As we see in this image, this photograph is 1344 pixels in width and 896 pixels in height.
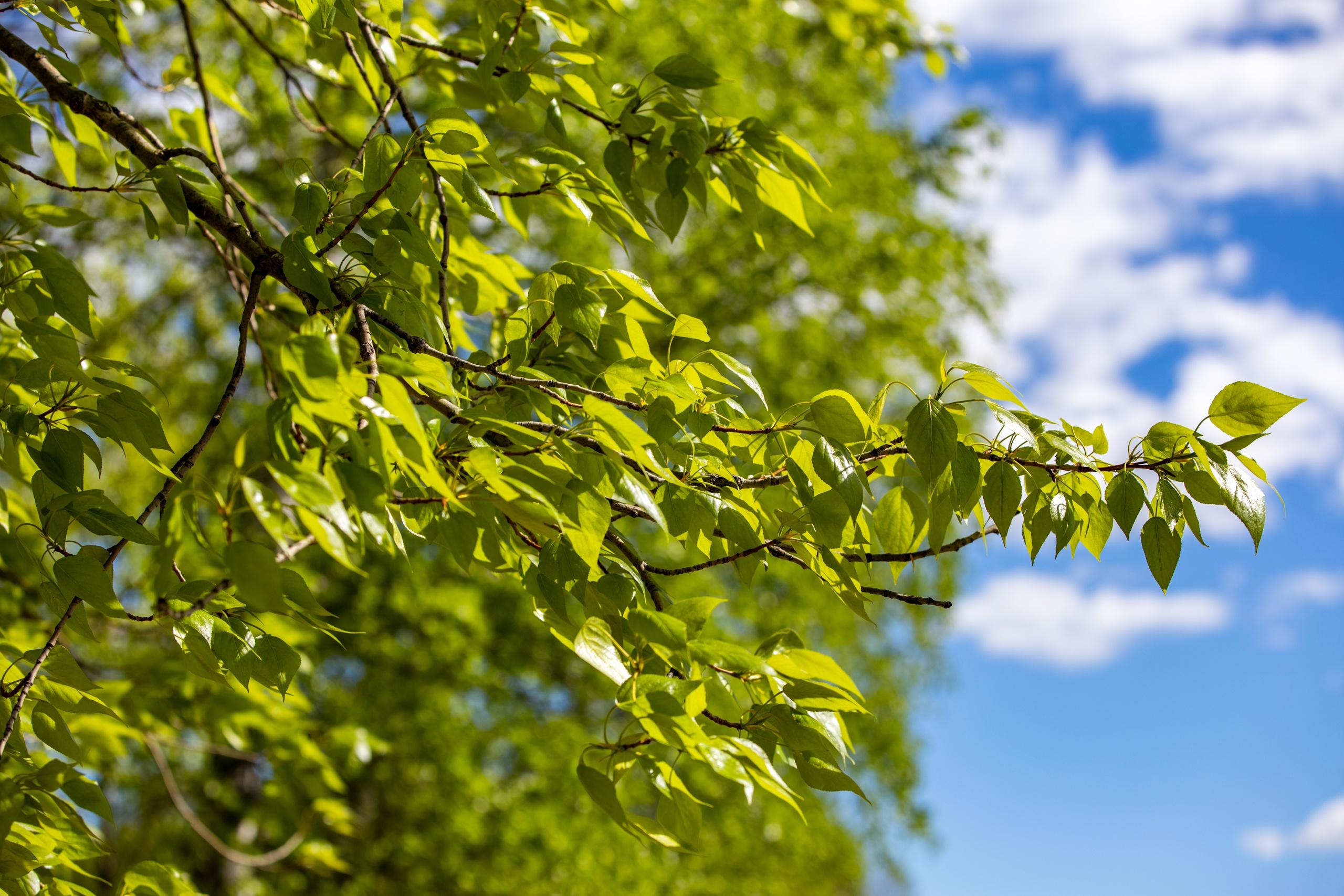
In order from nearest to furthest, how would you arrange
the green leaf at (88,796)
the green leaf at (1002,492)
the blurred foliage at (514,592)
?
the green leaf at (1002,492), the green leaf at (88,796), the blurred foliage at (514,592)

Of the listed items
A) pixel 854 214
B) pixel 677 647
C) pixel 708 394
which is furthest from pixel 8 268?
pixel 854 214

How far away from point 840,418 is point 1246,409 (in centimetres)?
46

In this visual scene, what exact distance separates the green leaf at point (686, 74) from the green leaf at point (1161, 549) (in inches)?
35.8

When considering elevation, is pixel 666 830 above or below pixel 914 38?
below

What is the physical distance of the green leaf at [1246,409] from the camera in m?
1.12

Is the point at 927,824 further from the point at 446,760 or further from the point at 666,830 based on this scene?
the point at 666,830

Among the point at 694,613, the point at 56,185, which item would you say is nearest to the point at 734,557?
the point at 694,613

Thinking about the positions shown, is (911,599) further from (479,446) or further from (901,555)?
(479,446)

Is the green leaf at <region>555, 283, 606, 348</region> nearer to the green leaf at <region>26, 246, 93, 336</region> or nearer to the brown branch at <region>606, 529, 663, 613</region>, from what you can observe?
the brown branch at <region>606, 529, 663, 613</region>

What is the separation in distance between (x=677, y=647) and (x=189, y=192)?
1.06 m

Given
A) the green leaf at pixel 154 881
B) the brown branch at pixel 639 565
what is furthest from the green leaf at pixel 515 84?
the green leaf at pixel 154 881

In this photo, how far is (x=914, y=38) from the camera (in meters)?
3.67

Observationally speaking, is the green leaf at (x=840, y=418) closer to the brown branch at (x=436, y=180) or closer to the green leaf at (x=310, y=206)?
the brown branch at (x=436, y=180)

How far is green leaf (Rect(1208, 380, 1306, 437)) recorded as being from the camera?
1.12 meters
